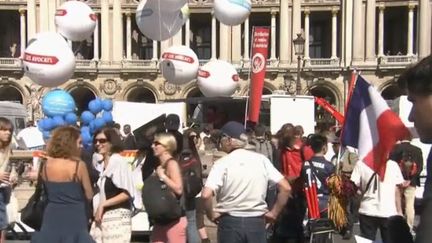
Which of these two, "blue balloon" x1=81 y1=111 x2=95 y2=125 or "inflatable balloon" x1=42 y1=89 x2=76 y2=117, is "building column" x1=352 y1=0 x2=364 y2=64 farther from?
"inflatable balloon" x1=42 y1=89 x2=76 y2=117

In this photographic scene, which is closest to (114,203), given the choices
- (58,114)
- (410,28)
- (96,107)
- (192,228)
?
(192,228)

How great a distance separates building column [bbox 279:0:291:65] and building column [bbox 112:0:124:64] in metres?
9.76

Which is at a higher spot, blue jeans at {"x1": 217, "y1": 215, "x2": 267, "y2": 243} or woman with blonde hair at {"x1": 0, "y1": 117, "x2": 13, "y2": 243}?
woman with blonde hair at {"x1": 0, "y1": 117, "x2": 13, "y2": 243}

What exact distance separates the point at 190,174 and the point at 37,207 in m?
2.13

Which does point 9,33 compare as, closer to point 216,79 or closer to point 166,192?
point 216,79

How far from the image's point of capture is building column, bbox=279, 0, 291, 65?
156ft

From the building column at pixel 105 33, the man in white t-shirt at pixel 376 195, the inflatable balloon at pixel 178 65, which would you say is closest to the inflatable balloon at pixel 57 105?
the inflatable balloon at pixel 178 65

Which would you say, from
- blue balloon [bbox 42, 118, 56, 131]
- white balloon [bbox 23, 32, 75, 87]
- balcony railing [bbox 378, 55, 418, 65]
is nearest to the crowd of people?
white balloon [bbox 23, 32, 75, 87]

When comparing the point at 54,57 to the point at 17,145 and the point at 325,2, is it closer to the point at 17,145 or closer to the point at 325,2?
the point at 17,145

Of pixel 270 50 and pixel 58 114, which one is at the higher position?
pixel 270 50

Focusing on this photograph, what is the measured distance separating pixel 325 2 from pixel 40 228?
141 ft

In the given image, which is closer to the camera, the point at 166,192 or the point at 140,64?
the point at 166,192

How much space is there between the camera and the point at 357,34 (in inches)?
1836

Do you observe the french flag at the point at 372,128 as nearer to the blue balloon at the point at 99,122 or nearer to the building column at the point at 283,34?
the blue balloon at the point at 99,122
